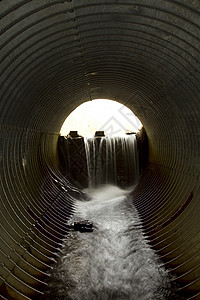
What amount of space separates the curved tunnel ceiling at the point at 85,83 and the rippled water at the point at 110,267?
0.32 meters

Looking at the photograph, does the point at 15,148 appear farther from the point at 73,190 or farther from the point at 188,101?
the point at 73,190

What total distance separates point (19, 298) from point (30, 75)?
414 centimetres

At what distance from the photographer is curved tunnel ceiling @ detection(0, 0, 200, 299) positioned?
4148 mm

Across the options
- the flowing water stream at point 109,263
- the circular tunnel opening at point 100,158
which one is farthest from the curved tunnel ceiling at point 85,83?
the circular tunnel opening at point 100,158

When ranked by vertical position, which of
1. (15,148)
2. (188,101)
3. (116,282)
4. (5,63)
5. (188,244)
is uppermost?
(5,63)

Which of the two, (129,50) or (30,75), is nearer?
(30,75)

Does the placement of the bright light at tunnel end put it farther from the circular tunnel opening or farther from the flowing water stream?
the flowing water stream

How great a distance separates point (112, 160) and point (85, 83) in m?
5.94

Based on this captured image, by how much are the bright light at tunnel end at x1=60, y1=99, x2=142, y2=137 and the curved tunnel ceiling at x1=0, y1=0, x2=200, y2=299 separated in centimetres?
1896

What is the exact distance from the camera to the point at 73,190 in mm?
11484

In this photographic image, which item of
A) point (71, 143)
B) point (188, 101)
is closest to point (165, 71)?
point (188, 101)

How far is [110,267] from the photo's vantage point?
541 cm

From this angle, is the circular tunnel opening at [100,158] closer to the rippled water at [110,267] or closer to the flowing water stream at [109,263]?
the flowing water stream at [109,263]

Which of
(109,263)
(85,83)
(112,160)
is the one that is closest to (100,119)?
(112,160)
